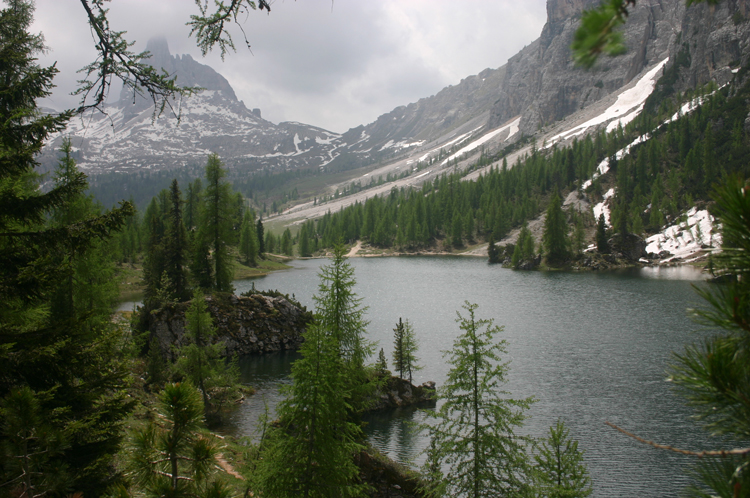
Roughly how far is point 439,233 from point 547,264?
50721 mm

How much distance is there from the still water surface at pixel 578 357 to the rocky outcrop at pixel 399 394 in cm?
74

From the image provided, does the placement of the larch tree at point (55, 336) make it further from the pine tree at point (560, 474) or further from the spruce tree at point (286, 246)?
the spruce tree at point (286, 246)

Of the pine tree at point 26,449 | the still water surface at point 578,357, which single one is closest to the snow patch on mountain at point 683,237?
the still water surface at point 578,357

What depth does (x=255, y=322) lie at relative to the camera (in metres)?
34.6

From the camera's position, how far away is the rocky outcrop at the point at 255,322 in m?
33.0

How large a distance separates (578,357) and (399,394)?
49.4 ft

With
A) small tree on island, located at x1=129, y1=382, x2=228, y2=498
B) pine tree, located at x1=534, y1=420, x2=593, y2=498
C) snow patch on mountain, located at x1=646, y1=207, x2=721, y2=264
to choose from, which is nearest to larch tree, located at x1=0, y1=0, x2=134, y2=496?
small tree on island, located at x1=129, y1=382, x2=228, y2=498

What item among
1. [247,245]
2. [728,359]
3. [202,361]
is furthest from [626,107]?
[728,359]

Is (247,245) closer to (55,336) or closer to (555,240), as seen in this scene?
(555,240)

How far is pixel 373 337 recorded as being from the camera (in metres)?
36.0

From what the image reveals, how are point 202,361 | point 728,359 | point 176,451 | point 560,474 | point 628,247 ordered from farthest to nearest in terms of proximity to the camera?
point 628,247, point 202,361, point 560,474, point 176,451, point 728,359

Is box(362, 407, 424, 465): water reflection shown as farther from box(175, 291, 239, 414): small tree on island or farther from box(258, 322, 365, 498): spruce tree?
box(175, 291, 239, 414): small tree on island

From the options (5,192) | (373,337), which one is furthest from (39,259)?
(373,337)

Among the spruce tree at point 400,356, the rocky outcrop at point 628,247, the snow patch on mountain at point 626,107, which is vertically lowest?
the spruce tree at point 400,356
